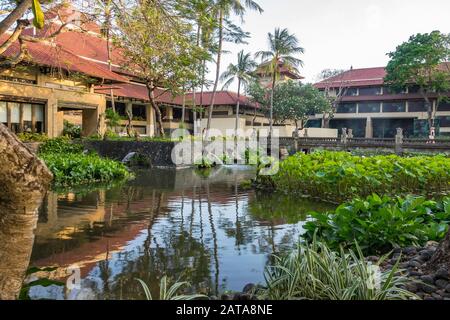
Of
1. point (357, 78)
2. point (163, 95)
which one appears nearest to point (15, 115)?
point (163, 95)

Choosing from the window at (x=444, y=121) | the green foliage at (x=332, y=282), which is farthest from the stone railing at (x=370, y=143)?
the green foliage at (x=332, y=282)

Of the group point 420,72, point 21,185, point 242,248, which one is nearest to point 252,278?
point 242,248

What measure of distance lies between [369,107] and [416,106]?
5.11m

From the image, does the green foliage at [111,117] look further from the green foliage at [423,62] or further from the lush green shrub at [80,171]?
the green foliage at [423,62]

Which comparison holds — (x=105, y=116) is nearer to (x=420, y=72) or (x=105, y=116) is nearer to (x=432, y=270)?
(x=432, y=270)

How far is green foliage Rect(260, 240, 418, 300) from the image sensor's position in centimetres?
338

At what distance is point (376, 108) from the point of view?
48.2 meters

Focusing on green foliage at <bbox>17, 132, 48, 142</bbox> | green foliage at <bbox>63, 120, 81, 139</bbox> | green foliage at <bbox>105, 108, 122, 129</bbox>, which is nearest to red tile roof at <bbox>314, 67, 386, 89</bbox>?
green foliage at <bbox>105, 108, 122, 129</bbox>

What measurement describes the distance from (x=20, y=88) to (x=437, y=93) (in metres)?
38.4

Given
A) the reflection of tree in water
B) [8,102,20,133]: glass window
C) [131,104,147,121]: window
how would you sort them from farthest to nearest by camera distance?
[131,104,147,121]: window → [8,102,20,133]: glass window → the reflection of tree in water

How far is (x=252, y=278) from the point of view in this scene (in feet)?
15.5

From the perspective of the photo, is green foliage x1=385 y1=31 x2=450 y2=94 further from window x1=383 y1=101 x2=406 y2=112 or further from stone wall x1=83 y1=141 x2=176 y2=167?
stone wall x1=83 y1=141 x2=176 y2=167

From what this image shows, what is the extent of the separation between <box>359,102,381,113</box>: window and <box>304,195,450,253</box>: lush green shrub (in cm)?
4534

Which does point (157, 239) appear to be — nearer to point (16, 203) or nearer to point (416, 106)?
point (16, 203)
